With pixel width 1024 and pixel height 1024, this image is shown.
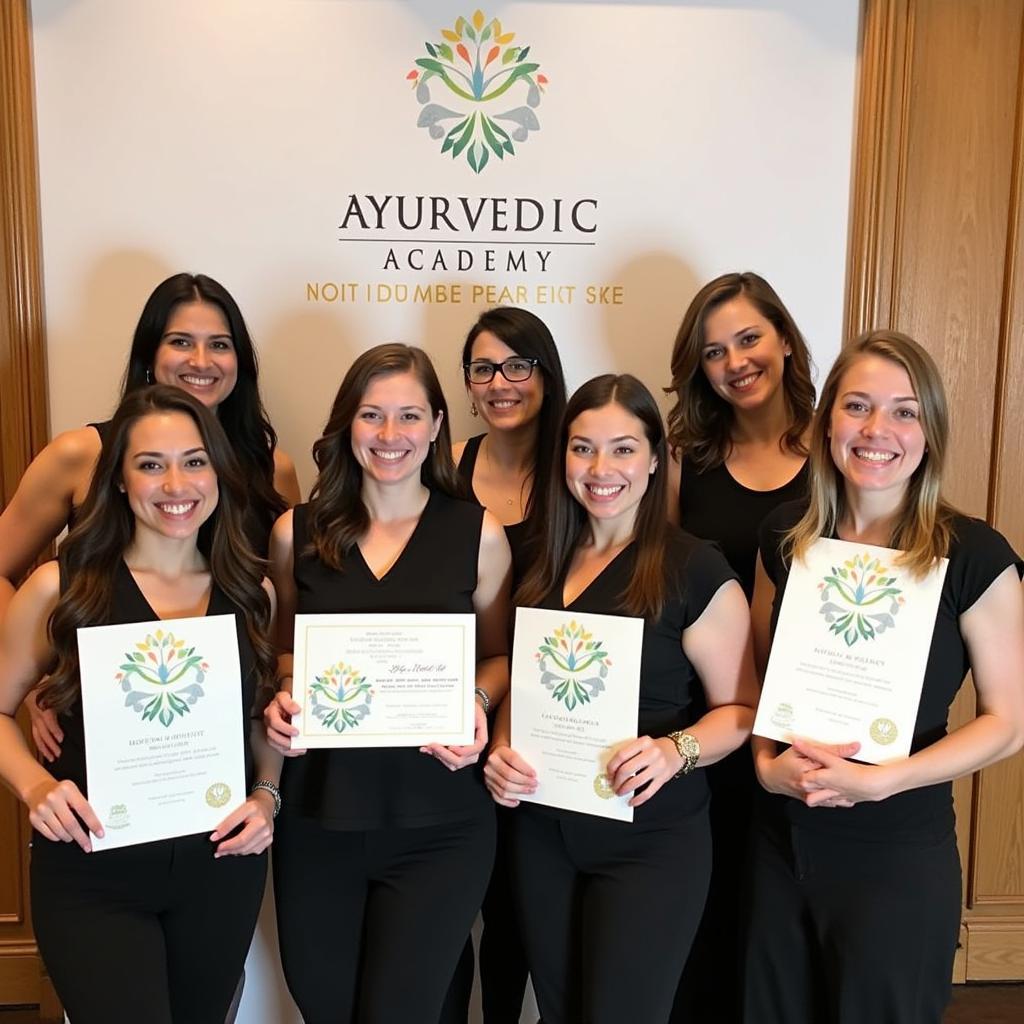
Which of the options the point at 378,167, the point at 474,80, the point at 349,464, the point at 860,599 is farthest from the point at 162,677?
the point at 474,80

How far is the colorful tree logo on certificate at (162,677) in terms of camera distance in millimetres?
1656

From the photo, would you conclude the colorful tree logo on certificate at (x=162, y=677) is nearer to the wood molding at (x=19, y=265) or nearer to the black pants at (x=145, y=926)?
the black pants at (x=145, y=926)

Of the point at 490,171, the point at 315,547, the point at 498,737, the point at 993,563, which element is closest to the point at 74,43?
the point at 490,171

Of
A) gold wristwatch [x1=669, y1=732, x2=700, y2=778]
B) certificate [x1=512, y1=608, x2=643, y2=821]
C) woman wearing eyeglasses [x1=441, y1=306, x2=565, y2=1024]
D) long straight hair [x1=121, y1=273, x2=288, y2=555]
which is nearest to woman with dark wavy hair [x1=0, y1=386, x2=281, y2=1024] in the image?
long straight hair [x1=121, y1=273, x2=288, y2=555]

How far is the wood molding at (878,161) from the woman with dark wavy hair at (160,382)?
1730mm

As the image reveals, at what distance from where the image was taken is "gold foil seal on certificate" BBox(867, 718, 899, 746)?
162 cm

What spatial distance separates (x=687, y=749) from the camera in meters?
1.74

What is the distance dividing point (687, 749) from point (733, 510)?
64cm

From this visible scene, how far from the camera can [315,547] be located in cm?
186

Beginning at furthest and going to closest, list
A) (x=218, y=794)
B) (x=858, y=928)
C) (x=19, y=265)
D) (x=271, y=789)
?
(x=19, y=265) → (x=271, y=789) → (x=218, y=794) → (x=858, y=928)

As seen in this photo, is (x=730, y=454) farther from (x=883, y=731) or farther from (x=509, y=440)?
(x=883, y=731)

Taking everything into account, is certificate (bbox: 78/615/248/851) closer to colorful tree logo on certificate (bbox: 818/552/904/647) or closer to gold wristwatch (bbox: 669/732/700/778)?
gold wristwatch (bbox: 669/732/700/778)

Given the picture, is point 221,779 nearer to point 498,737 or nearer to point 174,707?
point 174,707

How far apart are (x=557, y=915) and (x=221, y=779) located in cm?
70
